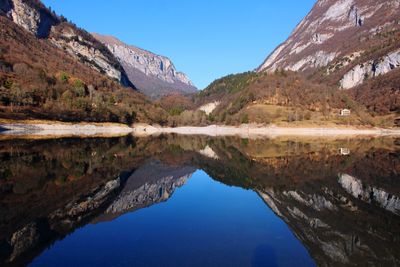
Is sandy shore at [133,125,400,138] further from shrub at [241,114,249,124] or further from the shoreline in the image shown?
shrub at [241,114,249,124]

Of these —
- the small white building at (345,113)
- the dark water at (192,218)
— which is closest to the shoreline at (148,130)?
the small white building at (345,113)

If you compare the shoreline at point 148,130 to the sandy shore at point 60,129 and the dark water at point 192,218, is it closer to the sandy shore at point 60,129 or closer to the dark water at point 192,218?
the sandy shore at point 60,129

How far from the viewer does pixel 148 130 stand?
142 metres

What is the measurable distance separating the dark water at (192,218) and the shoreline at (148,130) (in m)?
63.4

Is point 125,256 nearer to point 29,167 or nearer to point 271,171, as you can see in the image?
point 29,167

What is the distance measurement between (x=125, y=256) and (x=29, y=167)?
21074 millimetres

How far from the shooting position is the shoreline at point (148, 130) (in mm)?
87287

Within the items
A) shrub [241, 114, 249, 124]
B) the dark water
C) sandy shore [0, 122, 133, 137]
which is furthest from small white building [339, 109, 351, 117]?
the dark water

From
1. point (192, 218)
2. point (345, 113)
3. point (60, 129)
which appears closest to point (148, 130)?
point (60, 129)

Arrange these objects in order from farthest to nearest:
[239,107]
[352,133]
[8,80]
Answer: [239,107] < [352,133] < [8,80]

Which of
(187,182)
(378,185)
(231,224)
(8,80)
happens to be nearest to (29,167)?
(187,182)

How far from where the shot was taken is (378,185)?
25.1m

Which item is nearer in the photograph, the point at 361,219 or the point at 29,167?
the point at 361,219

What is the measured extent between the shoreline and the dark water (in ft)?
208
